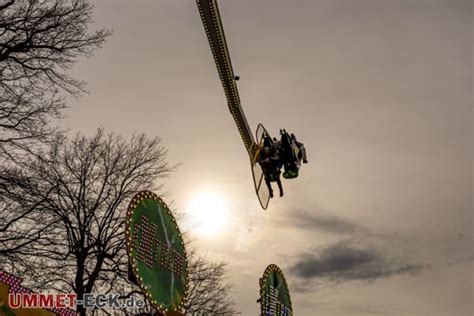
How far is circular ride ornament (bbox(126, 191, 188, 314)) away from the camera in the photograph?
836 cm

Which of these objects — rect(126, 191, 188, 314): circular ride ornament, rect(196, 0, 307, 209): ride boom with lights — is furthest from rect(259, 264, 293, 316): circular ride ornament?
rect(126, 191, 188, 314): circular ride ornament

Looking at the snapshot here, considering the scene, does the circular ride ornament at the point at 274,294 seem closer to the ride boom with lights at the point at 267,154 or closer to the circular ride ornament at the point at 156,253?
the ride boom with lights at the point at 267,154

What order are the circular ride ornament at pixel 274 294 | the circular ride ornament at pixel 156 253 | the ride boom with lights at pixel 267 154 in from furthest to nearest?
1. the circular ride ornament at pixel 274 294
2. the ride boom with lights at pixel 267 154
3. the circular ride ornament at pixel 156 253

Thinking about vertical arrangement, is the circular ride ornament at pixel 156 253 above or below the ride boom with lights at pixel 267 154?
below

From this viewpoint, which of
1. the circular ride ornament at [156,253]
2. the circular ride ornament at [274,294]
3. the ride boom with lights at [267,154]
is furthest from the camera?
the circular ride ornament at [274,294]

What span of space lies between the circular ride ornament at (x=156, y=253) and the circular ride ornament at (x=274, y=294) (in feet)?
29.4

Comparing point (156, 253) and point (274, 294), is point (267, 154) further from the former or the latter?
point (274, 294)

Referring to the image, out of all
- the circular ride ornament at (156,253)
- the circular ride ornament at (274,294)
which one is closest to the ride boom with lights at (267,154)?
the circular ride ornament at (156,253)

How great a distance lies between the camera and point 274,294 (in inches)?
804

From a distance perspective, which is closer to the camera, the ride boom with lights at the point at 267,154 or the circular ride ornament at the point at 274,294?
the ride boom with lights at the point at 267,154

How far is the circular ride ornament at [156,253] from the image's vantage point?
836cm

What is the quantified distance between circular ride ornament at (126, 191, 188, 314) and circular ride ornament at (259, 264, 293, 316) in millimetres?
8975

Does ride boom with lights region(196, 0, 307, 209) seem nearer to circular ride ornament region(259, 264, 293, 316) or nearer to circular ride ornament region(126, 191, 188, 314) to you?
circular ride ornament region(126, 191, 188, 314)

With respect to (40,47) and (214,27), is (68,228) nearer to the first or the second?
(40,47)
